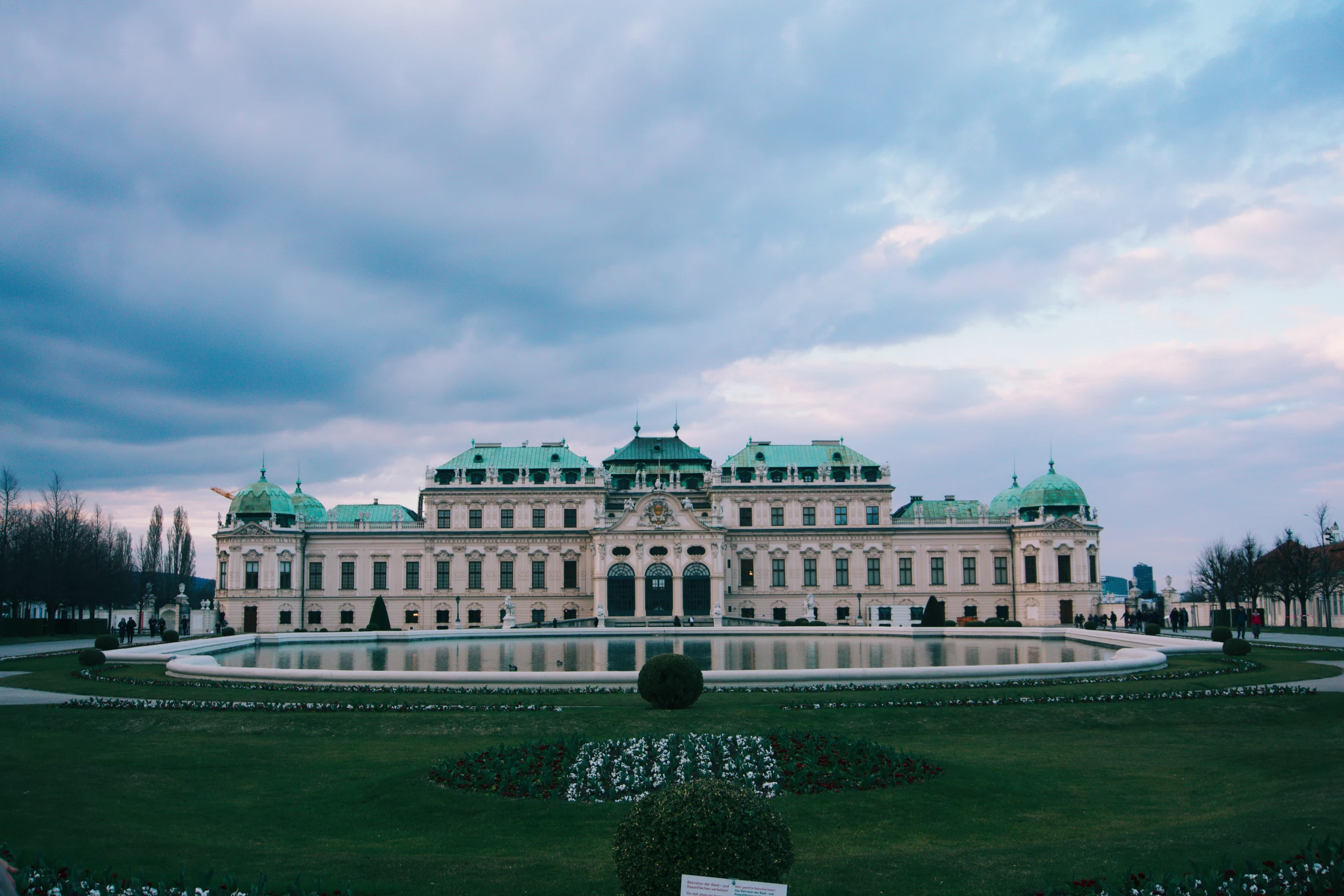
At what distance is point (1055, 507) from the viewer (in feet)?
281

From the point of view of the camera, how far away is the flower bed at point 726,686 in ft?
92.2

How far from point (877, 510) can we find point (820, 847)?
74.5 m

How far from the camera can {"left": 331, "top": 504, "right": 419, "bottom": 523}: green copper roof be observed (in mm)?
88188

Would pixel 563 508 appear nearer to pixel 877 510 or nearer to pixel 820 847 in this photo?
pixel 877 510

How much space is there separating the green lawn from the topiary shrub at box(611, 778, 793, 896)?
8.51 ft

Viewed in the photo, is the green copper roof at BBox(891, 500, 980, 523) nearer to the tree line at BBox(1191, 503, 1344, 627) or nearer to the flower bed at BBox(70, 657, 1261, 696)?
the tree line at BBox(1191, 503, 1344, 627)

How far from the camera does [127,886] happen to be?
35.1ft

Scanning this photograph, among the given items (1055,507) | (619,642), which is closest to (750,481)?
(1055,507)

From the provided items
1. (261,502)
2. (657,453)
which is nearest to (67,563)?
(261,502)

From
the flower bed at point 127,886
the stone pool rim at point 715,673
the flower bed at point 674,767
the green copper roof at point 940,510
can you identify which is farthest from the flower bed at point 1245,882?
the green copper roof at point 940,510

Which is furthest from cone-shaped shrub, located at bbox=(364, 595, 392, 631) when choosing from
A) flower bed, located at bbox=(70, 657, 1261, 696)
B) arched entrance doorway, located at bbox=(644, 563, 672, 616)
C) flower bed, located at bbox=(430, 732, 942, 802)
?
flower bed, located at bbox=(430, 732, 942, 802)

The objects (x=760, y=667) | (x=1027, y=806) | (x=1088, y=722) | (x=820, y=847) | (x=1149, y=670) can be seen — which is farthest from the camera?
(x=760, y=667)

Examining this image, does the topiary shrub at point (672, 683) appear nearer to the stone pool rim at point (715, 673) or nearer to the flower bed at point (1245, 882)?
the stone pool rim at point (715, 673)

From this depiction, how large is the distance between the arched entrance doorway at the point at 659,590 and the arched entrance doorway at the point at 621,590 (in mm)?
1285
